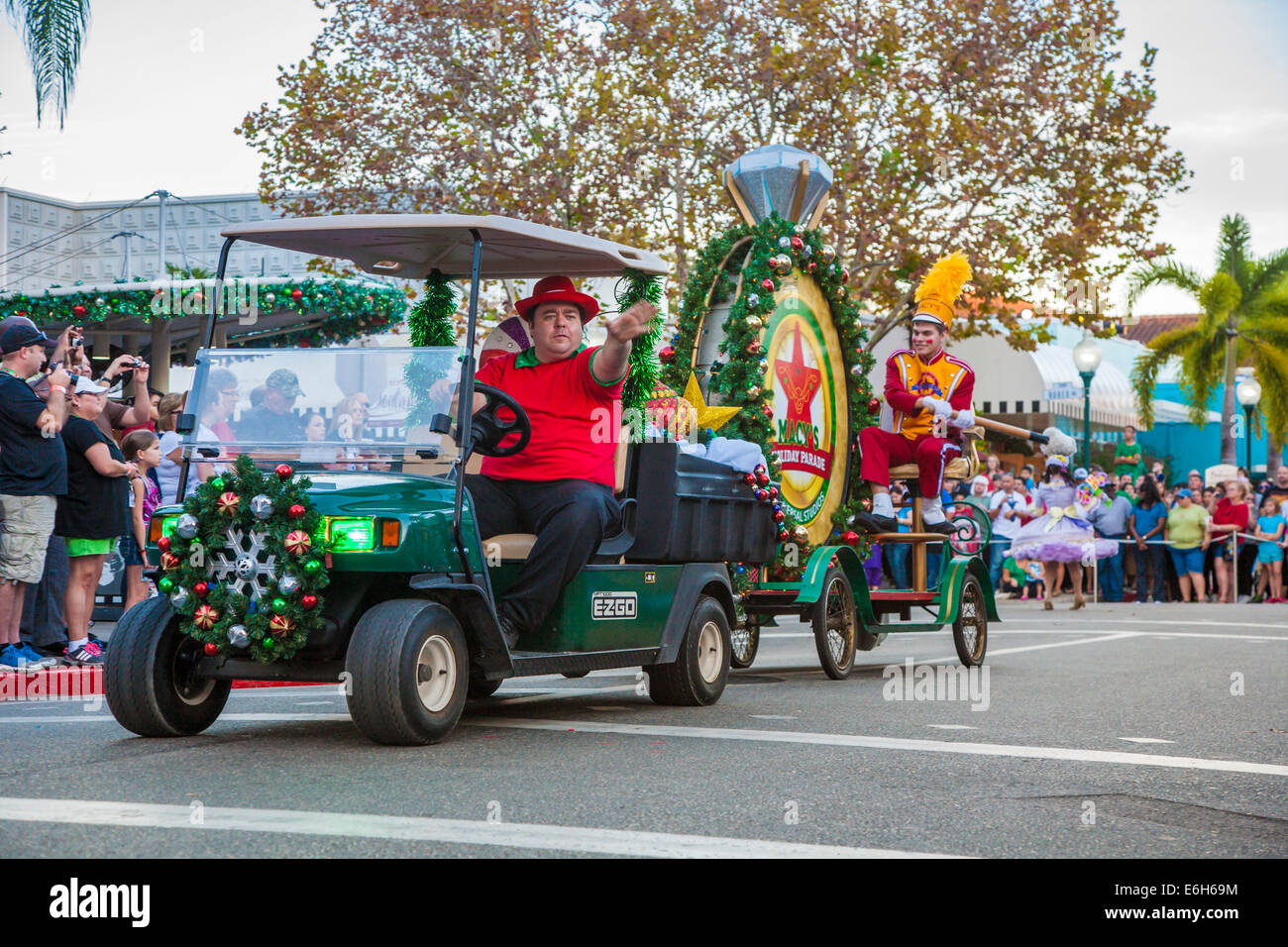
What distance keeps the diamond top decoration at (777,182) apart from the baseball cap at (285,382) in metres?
5.60

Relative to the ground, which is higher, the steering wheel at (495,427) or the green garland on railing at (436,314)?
the green garland on railing at (436,314)

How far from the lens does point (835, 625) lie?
11.0m

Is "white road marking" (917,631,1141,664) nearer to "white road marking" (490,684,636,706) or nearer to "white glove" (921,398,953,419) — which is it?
"white glove" (921,398,953,419)

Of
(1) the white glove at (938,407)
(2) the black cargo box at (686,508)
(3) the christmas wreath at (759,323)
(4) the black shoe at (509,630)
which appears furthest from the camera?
(1) the white glove at (938,407)

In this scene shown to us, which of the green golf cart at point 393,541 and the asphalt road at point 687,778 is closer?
the asphalt road at point 687,778

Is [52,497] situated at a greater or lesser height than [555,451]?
lesser

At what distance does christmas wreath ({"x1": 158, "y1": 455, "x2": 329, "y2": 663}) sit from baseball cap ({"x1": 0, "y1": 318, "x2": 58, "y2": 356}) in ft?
13.3

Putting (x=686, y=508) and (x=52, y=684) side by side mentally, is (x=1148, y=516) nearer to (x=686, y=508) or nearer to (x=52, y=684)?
(x=686, y=508)

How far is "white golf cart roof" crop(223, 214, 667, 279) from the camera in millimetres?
7410

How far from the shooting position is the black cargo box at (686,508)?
858cm

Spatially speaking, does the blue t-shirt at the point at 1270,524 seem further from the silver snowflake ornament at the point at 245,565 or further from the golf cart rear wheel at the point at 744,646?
the silver snowflake ornament at the point at 245,565

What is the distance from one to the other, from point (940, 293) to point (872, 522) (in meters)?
1.75

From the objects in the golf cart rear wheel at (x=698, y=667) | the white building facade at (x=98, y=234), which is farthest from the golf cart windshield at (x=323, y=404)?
the white building facade at (x=98, y=234)

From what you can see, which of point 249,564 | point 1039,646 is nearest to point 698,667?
point 249,564
